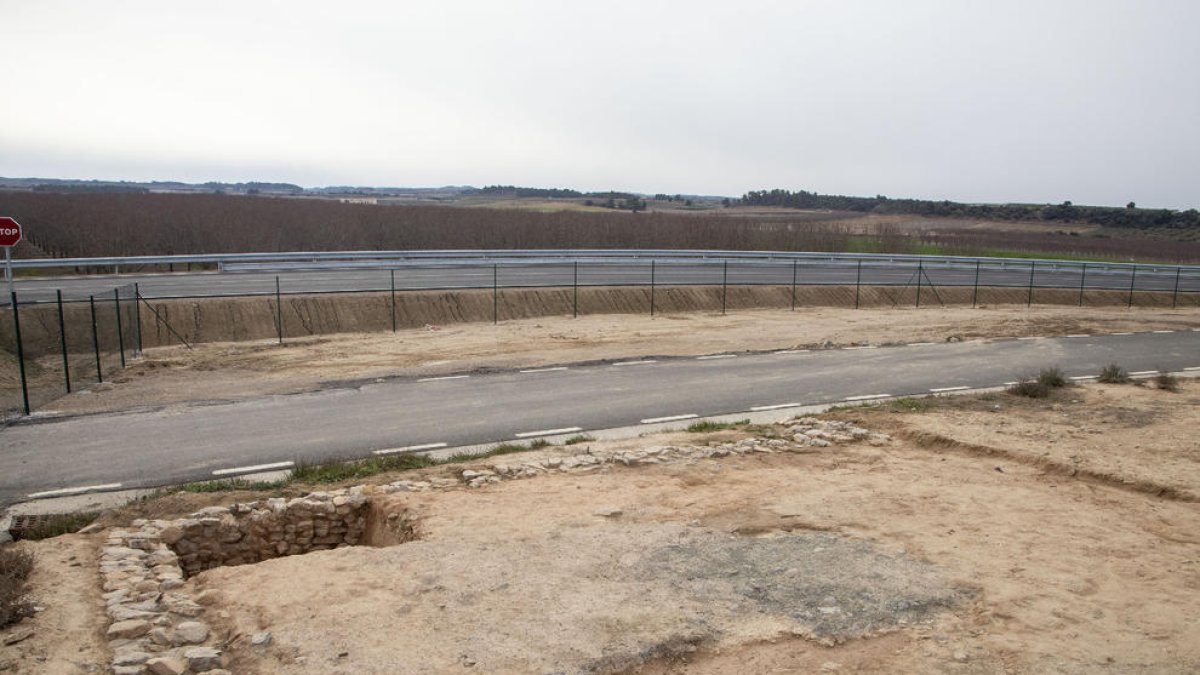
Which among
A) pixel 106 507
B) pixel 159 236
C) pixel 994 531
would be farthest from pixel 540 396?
pixel 159 236

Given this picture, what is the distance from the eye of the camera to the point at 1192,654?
6.52 meters

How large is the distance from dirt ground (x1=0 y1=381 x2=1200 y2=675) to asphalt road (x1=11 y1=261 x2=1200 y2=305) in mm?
20230

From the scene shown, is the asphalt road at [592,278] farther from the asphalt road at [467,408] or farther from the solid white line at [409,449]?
the solid white line at [409,449]

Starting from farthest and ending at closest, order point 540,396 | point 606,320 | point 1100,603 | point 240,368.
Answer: point 606,320 → point 240,368 → point 540,396 → point 1100,603

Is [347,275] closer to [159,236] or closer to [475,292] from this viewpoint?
[475,292]

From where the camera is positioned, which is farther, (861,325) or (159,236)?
(159,236)

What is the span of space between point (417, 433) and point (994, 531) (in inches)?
357

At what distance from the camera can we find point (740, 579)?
782cm

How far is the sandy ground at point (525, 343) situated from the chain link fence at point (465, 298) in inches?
53.1

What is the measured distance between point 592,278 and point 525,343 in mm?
15855

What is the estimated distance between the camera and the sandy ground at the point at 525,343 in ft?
57.9

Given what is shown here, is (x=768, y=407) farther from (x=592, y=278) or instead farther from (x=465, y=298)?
(x=592, y=278)

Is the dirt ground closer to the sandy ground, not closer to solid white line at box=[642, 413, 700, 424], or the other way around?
solid white line at box=[642, 413, 700, 424]

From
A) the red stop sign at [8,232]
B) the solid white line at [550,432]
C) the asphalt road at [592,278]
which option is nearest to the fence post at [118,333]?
the red stop sign at [8,232]
